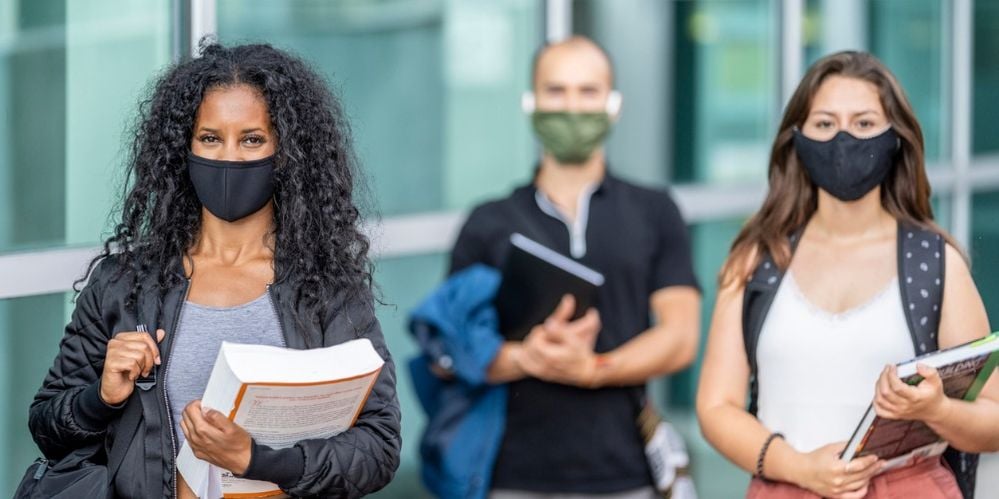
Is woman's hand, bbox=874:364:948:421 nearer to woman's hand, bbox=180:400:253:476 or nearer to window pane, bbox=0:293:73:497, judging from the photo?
woman's hand, bbox=180:400:253:476

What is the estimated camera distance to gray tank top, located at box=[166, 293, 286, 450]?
2.67 metres

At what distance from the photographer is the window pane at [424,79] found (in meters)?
5.08

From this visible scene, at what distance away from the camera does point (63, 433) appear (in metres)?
2.66

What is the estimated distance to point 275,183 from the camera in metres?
2.80

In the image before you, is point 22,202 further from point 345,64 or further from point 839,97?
point 839,97

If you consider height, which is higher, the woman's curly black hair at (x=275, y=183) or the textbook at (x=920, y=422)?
the woman's curly black hair at (x=275, y=183)

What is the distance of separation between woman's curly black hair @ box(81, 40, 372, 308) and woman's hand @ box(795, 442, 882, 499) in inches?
40.5

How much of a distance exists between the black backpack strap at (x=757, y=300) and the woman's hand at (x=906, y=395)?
0.38m

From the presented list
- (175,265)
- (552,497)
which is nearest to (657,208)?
(552,497)

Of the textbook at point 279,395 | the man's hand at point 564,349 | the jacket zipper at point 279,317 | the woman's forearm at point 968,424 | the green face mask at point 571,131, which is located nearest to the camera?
the textbook at point 279,395

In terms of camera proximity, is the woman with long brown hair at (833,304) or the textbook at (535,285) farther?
the textbook at (535,285)

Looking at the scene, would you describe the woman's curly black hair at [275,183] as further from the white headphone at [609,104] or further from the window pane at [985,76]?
the window pane at [985,76]

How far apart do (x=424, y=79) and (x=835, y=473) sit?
2.87m

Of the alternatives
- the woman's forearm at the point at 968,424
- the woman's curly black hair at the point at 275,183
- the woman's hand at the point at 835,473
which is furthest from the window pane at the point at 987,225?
the woman's curly black hair at the point at 275,183
